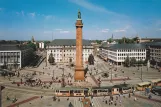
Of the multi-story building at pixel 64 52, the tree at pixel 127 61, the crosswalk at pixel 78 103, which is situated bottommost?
the crosswalk at pixel 78 103

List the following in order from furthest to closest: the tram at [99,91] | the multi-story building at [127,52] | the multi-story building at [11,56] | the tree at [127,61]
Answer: the multi-story building at [127,52]
the tree at [127,61]
the multi-story building at [11,56]
the tram at [99,91]

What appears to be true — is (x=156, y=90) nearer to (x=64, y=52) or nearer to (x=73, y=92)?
(x=73, y=92)

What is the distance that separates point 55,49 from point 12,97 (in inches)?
3152

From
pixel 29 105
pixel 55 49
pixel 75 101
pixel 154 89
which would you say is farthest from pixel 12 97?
pixel 55 49

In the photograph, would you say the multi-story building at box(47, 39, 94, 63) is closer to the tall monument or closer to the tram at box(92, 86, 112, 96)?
the tall monument

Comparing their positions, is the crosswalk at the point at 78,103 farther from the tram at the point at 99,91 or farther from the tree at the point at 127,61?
the tree at the point at 127,61

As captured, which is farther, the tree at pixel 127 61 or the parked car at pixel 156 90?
the tree at pixel 127 61

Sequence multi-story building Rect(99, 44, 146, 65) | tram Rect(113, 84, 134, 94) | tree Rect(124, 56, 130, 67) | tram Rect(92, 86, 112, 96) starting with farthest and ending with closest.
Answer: multi-story building Rect(99, 44, 146, 65), tree Rect(124, 56, 130, 67), tram Rect(113, 84, 134, 94), tram Rect(92, 86, 112, 96)

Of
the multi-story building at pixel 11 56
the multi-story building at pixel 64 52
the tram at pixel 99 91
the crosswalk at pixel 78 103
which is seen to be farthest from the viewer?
the multi-story building at pixel 64 52

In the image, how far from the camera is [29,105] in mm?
42781

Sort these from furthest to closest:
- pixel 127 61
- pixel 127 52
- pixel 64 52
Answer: pixel 64 52, pixel 127 52, pixel 127 61

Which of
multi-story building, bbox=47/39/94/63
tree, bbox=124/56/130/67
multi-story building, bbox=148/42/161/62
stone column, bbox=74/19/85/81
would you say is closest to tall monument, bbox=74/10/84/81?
stone column, bbox=74/19/85/81

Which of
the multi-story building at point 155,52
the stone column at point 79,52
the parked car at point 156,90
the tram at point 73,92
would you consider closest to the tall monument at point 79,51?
the stone column at point 79,52

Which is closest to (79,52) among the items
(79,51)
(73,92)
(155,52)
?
(79,51)
